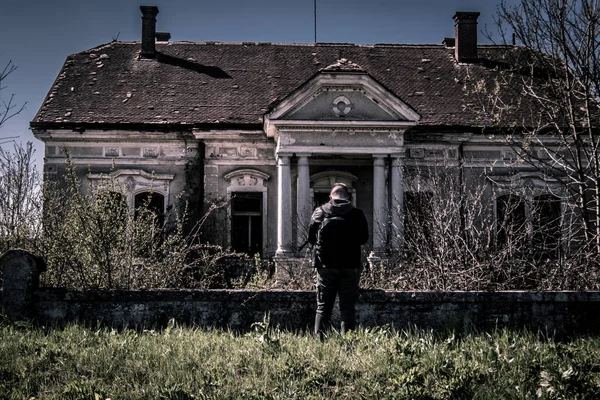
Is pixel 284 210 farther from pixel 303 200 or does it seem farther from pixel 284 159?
pixel 284 159

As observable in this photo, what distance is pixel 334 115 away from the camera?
14.5 meters

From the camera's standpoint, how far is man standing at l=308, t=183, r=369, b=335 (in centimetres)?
684

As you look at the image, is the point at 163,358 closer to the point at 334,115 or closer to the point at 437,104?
the point at 334,115

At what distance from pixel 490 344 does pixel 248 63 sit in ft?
47.4

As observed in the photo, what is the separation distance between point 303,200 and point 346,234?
7.21 m

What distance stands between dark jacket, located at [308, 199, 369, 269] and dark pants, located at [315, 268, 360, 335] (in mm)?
91

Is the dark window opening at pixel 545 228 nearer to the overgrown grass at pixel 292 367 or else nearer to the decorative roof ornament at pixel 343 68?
the overgrown grass at pixel 292 367

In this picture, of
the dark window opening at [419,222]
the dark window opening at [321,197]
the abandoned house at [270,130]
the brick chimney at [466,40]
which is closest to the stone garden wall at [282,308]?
the dark window opening at [419,222]

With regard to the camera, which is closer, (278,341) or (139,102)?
(278,341)

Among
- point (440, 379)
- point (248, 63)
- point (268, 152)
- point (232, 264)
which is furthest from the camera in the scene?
point (248, 63)

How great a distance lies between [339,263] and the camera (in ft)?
22.4

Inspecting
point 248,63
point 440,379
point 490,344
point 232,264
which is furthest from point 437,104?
point 440,379

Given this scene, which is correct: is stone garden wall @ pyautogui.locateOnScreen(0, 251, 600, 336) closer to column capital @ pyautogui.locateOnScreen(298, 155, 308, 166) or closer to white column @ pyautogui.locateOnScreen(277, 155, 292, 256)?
white column @ pyautogui.locateOnScreen(277, 155, 292, 256)

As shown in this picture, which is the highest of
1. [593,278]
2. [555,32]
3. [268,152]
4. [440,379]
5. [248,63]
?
[248,63]
